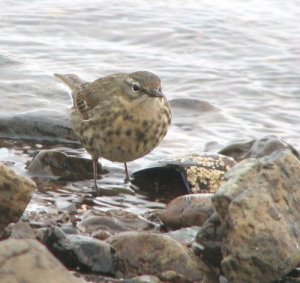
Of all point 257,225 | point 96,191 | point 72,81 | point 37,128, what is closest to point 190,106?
point 72,81

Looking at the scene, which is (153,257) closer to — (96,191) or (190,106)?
(96,191)

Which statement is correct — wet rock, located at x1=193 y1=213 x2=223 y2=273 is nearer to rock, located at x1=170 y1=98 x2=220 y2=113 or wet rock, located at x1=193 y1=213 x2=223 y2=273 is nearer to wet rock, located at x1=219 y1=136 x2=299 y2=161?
wet rock, located at x1=219 y1=136 x2=299 y2=161

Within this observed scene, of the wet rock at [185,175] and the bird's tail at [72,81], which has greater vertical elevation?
the bird's tail at [72,81]

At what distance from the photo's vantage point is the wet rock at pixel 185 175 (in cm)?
959

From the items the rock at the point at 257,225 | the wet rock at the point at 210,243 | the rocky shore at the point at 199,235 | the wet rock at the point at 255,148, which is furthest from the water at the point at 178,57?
the rock at the point at 257,225

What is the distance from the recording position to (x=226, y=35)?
52.4ft

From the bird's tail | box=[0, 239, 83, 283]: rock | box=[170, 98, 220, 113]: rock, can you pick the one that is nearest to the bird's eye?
the bird's tail

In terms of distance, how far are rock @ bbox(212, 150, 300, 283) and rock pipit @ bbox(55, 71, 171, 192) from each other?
8.95 feet

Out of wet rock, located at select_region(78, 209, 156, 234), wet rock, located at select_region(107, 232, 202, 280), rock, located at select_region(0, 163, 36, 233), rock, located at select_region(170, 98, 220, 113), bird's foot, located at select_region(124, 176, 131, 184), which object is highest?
rock, located at select_region(0, 163, 36, 233)

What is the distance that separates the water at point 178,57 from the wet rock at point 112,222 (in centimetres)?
155

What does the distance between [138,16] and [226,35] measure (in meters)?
1.72

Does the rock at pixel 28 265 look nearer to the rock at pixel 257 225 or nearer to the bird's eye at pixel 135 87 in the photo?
the rock at pixel 257 225

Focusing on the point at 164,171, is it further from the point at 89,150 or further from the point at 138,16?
the point at 138,16

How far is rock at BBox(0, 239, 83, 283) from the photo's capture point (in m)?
5.20
